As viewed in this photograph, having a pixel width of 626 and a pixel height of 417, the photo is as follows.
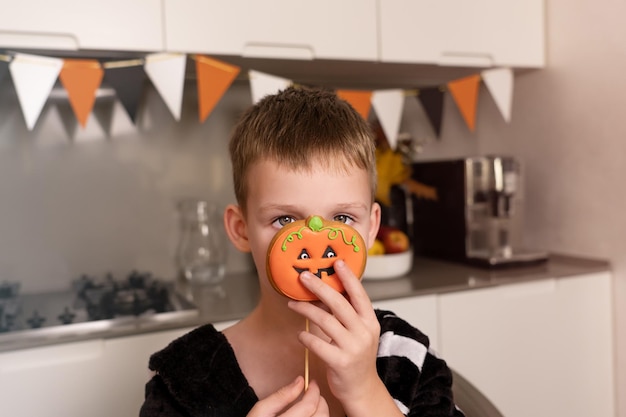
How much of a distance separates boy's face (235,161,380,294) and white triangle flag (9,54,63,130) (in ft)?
2.53

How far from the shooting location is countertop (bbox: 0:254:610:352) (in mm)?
1182

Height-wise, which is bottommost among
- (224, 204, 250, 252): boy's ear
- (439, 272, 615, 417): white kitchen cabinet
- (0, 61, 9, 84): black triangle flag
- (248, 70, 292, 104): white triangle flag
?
(439, 272, 615, 417): white kitchen cabinet

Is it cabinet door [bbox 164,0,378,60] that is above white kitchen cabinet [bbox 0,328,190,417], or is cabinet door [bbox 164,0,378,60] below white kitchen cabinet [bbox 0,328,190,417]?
above

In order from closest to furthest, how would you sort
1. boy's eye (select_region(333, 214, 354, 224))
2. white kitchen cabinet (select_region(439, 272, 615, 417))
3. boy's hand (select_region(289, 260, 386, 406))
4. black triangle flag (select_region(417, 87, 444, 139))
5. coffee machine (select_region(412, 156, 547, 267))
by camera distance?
1. boy's hand (select_region(289, 260, 386, 406))
2. boy's eye (select_region(333, 214, 354, 224))
3. white kitchen cabinet (select_region(439, 272, 615, 417))
4. coffee machine (select_region(412, 156, 547, 267))
5. black triangle flag (select_region(417, 87, 444, 139))

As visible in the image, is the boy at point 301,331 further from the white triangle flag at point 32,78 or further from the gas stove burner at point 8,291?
the gas stove burner at point 8,291

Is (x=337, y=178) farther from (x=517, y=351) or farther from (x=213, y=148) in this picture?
(x=213, y=148)

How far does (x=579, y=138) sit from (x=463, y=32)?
449 millimetres

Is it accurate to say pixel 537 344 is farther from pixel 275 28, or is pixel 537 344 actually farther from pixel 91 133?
pixel 91 133

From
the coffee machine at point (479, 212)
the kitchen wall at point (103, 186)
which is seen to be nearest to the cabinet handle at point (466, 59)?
the coffee machine at point (479, 212)

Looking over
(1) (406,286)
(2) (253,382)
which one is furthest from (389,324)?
(1) (406,286)

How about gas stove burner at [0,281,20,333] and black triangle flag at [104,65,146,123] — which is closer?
gas stove burner at [0,281,20,333]

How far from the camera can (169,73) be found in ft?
4.72

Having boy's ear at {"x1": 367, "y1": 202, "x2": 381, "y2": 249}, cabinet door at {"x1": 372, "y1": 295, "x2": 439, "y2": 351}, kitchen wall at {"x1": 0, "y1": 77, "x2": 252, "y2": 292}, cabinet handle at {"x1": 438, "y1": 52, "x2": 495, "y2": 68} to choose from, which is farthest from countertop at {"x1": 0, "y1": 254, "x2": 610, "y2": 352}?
cabinet handle at {"x1": 438, "y1": 52, "x2": 495, "y2": 68}

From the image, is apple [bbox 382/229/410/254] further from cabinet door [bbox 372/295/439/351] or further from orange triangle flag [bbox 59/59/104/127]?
orange triangle flag [bbox 59/59/104/127]
